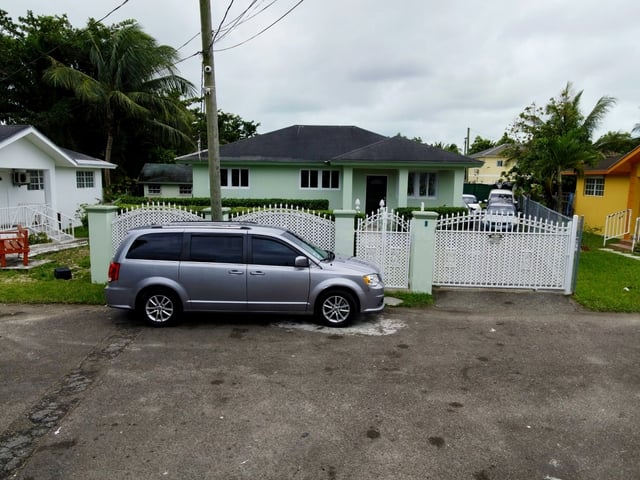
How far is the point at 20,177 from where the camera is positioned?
669 inches

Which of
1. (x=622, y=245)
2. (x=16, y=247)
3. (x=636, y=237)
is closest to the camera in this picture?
(x=16, y=247)

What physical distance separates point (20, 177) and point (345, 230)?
45.8 feet

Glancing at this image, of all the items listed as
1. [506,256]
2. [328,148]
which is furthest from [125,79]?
[506,256]

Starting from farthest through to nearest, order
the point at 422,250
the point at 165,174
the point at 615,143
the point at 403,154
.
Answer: the point at 165,174
the point at 615,143
the point at 403,154
the point at 422,250

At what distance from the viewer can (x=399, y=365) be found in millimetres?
5953

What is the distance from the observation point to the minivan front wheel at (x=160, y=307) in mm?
7355

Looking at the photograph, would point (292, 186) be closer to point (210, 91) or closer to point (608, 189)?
point (210, 91)

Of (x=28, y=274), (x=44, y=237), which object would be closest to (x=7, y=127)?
(x=44, y=237)

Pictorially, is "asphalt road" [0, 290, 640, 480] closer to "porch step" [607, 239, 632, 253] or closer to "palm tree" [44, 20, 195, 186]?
"porch step" [607, 239, 632, 253]

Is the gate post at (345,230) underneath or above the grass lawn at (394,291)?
above

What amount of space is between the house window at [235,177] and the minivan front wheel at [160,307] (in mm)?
14814

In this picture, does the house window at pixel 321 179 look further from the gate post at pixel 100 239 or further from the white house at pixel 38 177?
the gate post at pixel 100 239

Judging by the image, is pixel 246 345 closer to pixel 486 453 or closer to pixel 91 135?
pixel 486 453

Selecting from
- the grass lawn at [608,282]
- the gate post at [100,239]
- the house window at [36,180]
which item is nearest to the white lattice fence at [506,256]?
the grass lawn at [608,282]
